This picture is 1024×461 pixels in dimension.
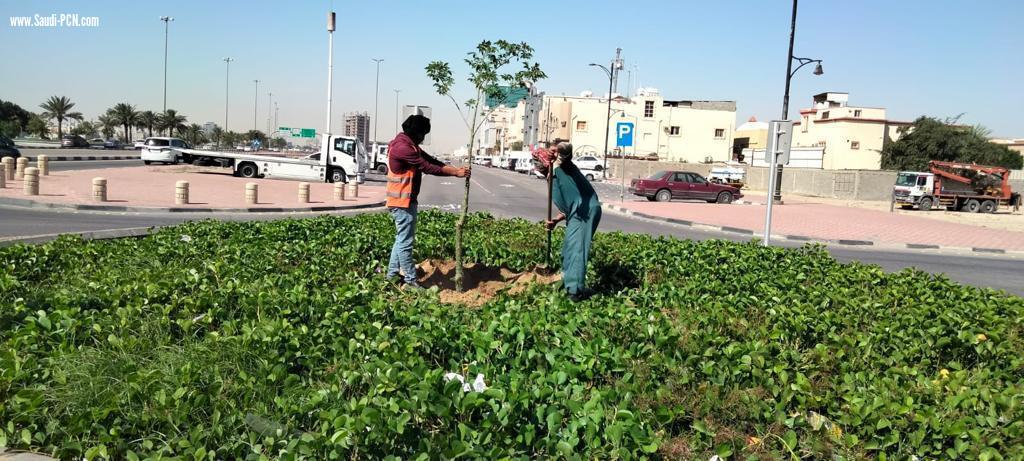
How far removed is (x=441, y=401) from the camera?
3.09 meters

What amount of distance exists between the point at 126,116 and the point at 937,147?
86.5 m

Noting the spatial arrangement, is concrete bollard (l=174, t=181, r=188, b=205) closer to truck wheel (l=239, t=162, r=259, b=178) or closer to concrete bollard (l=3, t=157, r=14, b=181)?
concrete bollard (l=3, t=157, r=14, b=181)

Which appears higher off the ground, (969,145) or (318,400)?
(969,145)

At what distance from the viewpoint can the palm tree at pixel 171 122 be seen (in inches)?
3469

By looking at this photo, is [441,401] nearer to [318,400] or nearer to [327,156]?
[318,400]

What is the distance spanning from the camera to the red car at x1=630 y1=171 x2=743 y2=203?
30.5 m

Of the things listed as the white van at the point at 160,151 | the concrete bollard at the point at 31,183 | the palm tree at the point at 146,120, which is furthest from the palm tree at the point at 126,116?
the concrete bollard at the point at 31,183

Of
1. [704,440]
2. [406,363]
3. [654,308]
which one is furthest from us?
[654,308]

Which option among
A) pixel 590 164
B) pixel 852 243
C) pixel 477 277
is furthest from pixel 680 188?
pixel 590 164

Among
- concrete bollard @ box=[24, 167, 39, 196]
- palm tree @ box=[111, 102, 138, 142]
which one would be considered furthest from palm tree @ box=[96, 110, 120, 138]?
concrete bollard @ box=[24, 167, 39, 196]

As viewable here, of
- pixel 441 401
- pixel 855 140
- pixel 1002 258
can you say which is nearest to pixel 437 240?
pixel 441 401

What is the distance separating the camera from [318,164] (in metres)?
33.0

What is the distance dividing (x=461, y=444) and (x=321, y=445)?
59 cm

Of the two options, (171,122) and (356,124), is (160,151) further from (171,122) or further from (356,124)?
(356,124)
